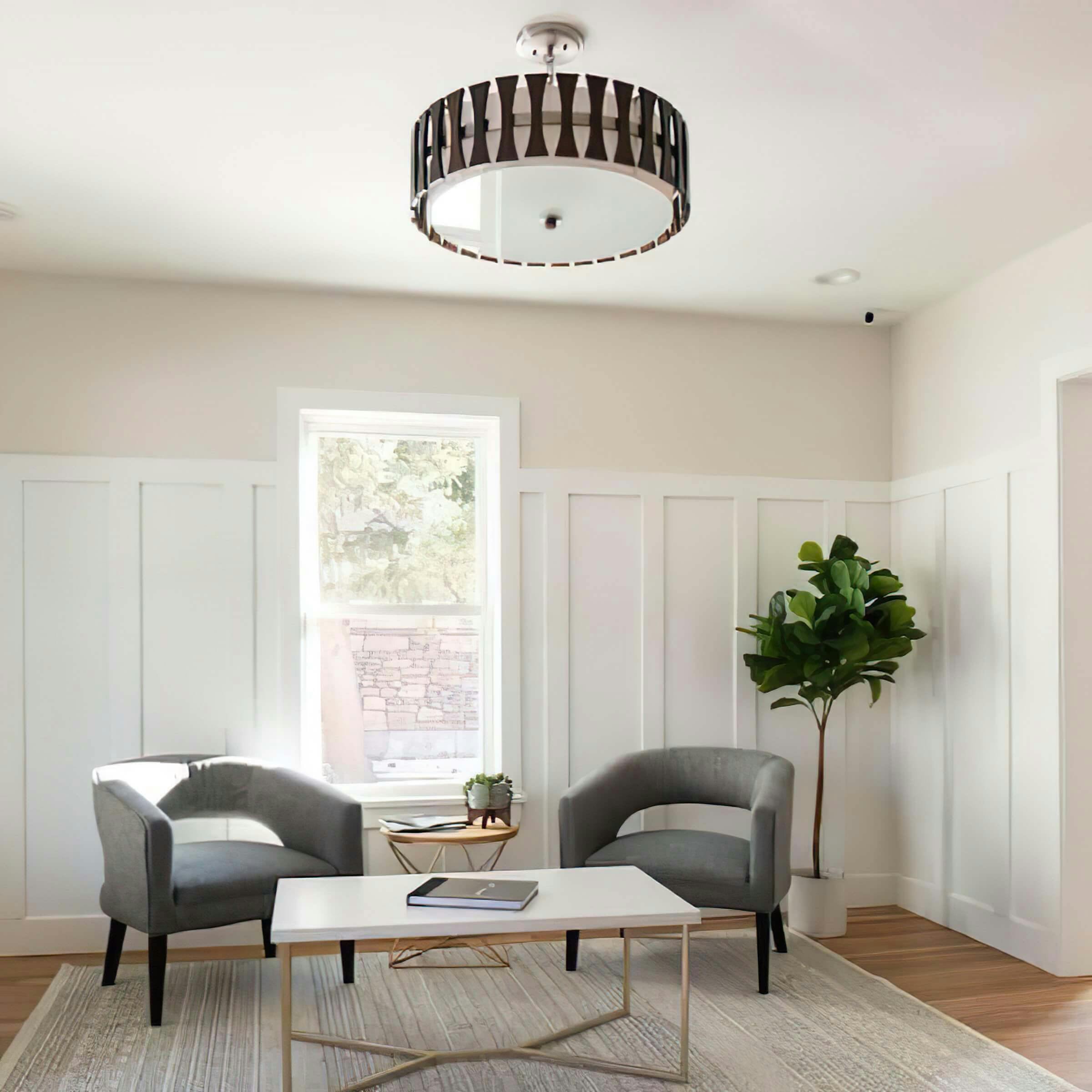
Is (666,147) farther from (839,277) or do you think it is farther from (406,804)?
(406,804)

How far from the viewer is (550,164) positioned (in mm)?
2168

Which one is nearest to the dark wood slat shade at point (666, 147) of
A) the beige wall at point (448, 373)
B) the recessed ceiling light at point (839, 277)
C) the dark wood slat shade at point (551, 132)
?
the dark wood slat shade at point (551, 132)

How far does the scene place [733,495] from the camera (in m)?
4.89

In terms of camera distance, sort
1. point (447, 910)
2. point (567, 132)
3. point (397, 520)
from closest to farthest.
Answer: point (567, 132) < point (447, 910) < point (397, 520)

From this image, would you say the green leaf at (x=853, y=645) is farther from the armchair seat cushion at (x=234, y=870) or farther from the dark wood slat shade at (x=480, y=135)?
the dark wood slat shade at (x=480, y=135)

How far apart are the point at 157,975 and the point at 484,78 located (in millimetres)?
2782

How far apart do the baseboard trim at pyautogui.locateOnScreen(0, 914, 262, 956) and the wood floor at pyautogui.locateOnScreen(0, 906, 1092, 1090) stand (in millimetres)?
39

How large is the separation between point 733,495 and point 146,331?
8.47 feet

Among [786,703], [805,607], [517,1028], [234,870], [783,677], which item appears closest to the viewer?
[517,1028]

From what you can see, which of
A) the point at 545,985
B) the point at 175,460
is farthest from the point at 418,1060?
the point at 175,460

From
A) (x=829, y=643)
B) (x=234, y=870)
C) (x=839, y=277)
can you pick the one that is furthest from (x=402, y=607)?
(x=839, y=277)

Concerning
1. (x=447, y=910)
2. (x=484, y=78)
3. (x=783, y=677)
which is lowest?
(x=447, y=910)

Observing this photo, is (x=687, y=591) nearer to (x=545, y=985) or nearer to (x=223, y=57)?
(x=545, y=985)

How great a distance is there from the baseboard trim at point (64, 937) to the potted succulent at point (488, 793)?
0.99 meters
